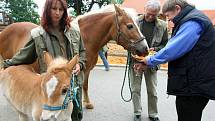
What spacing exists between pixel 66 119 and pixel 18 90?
2.05 ft

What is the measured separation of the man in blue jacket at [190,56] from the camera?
3.21m

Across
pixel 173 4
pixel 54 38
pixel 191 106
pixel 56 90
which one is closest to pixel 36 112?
pixel 56 90

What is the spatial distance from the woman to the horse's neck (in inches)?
76.4

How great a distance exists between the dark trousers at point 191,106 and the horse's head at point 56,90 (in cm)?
119

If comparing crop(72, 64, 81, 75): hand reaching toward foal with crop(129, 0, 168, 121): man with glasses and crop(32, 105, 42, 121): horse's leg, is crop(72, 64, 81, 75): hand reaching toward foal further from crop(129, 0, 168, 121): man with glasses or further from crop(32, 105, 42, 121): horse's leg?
crop(129, 0, 168, 121): man with glasses

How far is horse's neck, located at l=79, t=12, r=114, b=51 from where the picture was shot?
565 cm

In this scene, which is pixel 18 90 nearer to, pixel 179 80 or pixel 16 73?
pixel 16 73

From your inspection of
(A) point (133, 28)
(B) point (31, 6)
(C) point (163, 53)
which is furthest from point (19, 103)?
(B) point (31, 6)

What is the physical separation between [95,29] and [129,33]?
0.65 m

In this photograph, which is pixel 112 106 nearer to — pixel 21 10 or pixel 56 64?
pixel 56 64

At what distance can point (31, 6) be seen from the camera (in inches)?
1117

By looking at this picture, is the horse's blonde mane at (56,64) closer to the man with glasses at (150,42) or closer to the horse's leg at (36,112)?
the horse's leg at (36,112)

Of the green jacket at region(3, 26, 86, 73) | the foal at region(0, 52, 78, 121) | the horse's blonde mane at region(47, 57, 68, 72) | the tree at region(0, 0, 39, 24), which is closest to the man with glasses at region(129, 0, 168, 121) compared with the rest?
the green jacket at region(3, 26, 86, 73)

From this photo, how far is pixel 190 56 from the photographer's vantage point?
328 centimetres
